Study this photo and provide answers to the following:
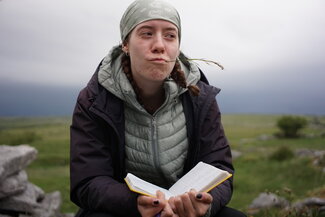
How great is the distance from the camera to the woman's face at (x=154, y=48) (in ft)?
9.14

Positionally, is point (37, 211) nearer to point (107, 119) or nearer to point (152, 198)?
point (107, 119)

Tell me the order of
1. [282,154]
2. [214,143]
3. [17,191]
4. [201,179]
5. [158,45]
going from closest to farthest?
1. [201,179]
2. [158,45]
3. [214,143]
4. [17,191]
5. [282,154]

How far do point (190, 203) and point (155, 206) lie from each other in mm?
235

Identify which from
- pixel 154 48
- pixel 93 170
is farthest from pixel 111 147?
pixel 154 48

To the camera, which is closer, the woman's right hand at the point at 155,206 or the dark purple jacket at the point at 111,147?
the woman's right hand at the point at 155,206

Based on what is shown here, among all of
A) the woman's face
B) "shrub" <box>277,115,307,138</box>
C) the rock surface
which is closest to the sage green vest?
the woman's face

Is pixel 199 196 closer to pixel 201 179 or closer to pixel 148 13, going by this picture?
pixel 201 179

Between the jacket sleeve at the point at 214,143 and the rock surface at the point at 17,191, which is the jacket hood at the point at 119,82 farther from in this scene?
the rock surface at the point at 17,191

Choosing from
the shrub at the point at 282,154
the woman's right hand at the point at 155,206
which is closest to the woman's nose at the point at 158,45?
the woman's right hand at the point at 155,206

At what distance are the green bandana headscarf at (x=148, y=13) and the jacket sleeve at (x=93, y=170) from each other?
0.73 metres

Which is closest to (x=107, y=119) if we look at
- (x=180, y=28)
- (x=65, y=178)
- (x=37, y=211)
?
(x=180, y=28)

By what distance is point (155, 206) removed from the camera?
227cm

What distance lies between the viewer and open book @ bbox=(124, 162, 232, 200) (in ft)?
7.59

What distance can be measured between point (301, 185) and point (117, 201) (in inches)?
433
